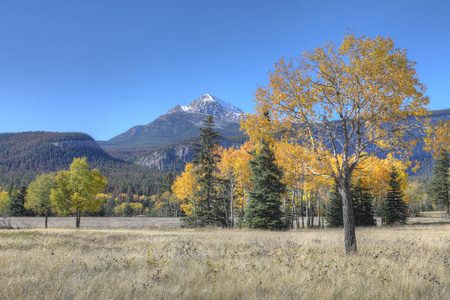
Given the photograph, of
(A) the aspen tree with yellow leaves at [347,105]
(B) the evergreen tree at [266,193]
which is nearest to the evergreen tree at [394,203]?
(B) the evergreen tree at [266,193]

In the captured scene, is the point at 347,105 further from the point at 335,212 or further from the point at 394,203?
the point at 394,203

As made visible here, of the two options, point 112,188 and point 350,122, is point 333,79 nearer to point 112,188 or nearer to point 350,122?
point 350,122

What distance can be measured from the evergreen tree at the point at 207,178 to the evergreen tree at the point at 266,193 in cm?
664

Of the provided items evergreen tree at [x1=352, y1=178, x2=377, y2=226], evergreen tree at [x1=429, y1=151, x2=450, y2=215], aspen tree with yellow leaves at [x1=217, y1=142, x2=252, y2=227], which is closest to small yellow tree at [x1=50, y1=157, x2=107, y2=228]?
aspen tree with yellow leaves at [x1=217, y1=142, x2=252, y2=227]

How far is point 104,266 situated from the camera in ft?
23.8

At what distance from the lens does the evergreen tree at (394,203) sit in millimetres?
37750

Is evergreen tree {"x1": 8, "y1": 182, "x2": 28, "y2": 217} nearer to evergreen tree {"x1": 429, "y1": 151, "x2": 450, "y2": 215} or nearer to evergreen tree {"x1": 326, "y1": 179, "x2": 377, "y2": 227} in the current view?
evergreen tree {"x1": 326, "y1": 179, "x2": 377, "y2": 227}

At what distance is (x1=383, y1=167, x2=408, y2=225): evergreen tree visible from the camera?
124ft

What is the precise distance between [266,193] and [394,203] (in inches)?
946

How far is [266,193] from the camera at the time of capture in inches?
1012

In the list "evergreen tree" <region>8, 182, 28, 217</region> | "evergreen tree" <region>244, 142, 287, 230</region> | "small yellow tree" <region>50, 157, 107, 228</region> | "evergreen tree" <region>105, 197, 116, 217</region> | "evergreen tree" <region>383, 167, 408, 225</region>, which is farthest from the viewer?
"evergreen tree" <region>105, 197, 116, 217</region>

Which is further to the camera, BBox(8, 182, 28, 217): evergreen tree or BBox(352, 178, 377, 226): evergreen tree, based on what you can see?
BBox(8, 182, 28, 217): evergreen tree

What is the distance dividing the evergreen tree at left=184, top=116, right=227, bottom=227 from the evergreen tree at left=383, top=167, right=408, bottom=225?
2379 cm

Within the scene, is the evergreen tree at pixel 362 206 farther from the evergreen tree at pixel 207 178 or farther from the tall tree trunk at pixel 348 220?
the tall tree trunk at pixel 348 220
